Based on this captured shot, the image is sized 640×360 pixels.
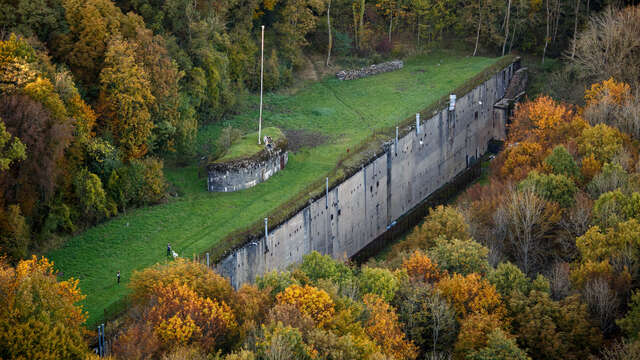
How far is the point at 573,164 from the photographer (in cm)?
5791

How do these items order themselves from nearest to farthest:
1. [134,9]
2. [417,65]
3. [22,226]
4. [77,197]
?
[22,226]
[77,197]
[134,9]
[417,65]

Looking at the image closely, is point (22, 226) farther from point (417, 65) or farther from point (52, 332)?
point (417, 65)

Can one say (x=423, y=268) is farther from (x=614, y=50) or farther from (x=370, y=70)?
(x=370, y=70)

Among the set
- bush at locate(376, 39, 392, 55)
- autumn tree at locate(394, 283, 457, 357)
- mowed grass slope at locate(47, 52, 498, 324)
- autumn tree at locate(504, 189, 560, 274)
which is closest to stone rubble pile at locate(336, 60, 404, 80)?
mowed grass slope at locate(47, 52, 498, 324)

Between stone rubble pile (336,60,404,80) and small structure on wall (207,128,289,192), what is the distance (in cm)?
2381

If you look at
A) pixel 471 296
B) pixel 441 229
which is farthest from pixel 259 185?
pixel 471 296

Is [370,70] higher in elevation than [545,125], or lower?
higher

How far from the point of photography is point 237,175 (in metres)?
57.5

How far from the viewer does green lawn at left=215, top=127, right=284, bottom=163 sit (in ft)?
190

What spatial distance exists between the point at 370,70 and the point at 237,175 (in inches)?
1222

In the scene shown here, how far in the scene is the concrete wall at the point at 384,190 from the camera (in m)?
53.5

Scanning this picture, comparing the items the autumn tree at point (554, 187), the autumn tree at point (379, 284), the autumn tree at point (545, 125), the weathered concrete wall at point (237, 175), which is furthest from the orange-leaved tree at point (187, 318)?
the autumn tree at point (545, 125)

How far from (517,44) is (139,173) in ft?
185

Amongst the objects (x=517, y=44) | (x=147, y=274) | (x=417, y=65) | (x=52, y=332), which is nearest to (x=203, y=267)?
(x=147, y=274)
